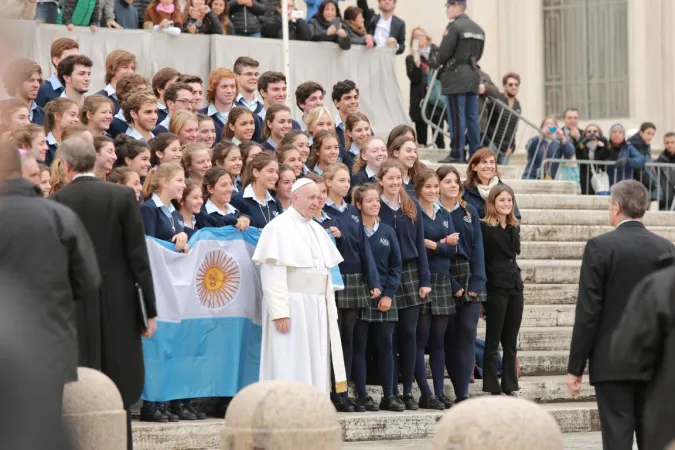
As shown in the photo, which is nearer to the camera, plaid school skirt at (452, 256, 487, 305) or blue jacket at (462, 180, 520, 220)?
plaid school skirt at (452, 256, 487, 305)

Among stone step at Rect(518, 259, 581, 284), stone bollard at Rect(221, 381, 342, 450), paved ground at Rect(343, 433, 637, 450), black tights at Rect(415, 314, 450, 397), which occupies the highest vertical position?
stone bollard at Rect(221, 381, 342, 450)

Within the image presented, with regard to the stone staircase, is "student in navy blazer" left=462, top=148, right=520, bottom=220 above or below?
above

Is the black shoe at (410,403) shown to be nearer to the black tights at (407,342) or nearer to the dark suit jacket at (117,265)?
the black tights at (407,342)

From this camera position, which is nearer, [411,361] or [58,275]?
[58,275]

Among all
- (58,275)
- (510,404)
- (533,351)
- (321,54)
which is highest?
(321,54)

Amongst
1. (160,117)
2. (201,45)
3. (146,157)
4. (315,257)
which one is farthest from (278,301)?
(201,45)

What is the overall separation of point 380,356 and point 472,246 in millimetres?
1392

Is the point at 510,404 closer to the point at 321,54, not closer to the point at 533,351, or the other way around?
the point at 533,351

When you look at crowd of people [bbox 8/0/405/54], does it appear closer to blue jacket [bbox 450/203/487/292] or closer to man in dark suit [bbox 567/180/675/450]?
blue jacket [bbox 450/203/487/292]

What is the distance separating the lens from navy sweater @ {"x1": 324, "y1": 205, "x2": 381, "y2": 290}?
1267 cm

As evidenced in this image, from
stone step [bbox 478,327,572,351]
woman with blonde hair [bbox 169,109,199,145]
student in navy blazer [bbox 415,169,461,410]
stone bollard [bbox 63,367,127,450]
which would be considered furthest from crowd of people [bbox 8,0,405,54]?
stone bollard [bbox 63,367,127,450]

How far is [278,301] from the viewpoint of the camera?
11.7 metres

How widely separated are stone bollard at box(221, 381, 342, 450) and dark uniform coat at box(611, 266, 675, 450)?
1.61 metres

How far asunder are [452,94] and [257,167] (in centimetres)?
733
